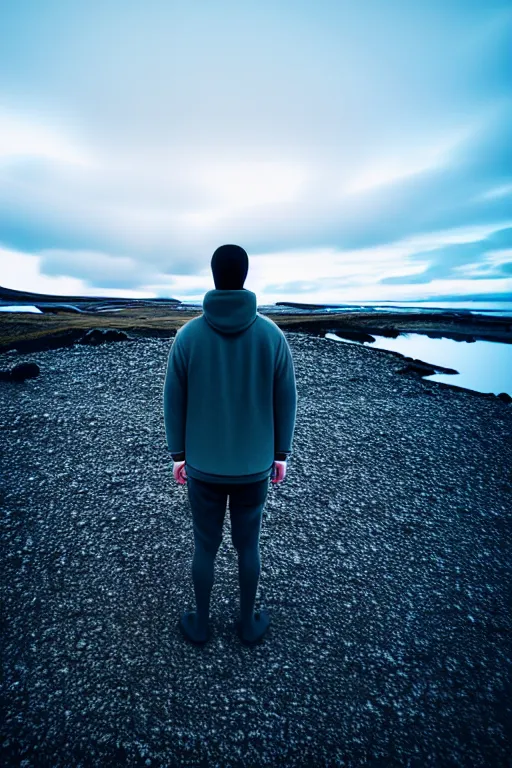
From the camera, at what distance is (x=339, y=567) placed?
192 inches

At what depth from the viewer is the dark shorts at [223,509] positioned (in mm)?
2811

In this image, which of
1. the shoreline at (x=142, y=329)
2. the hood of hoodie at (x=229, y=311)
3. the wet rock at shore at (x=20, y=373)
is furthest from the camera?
the shoreline at (x=142, y=329)

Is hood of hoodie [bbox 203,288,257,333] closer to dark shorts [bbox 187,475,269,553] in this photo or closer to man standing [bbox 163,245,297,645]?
man standing [bbox 163,245,297,645]

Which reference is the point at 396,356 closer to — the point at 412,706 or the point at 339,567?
the point at 339,567

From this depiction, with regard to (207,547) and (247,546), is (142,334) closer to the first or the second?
(207,547)

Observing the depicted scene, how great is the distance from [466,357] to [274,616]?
33.3 m

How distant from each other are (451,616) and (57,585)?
4874mm

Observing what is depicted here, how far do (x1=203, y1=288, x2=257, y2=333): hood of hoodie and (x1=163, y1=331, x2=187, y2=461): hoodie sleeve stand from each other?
0.35 meters

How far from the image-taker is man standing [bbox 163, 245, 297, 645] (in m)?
2.59

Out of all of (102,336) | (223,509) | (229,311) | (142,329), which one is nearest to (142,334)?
(142,329)

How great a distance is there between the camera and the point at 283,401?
287 centimetres

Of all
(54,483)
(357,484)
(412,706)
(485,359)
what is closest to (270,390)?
(412,706)

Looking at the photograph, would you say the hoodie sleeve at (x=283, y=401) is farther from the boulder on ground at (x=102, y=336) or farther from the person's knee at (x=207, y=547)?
the boulder on ground at (x=102, y=336)

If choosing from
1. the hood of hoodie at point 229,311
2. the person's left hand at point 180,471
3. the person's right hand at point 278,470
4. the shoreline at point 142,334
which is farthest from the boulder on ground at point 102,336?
the hood of hoodie at point 229,311
